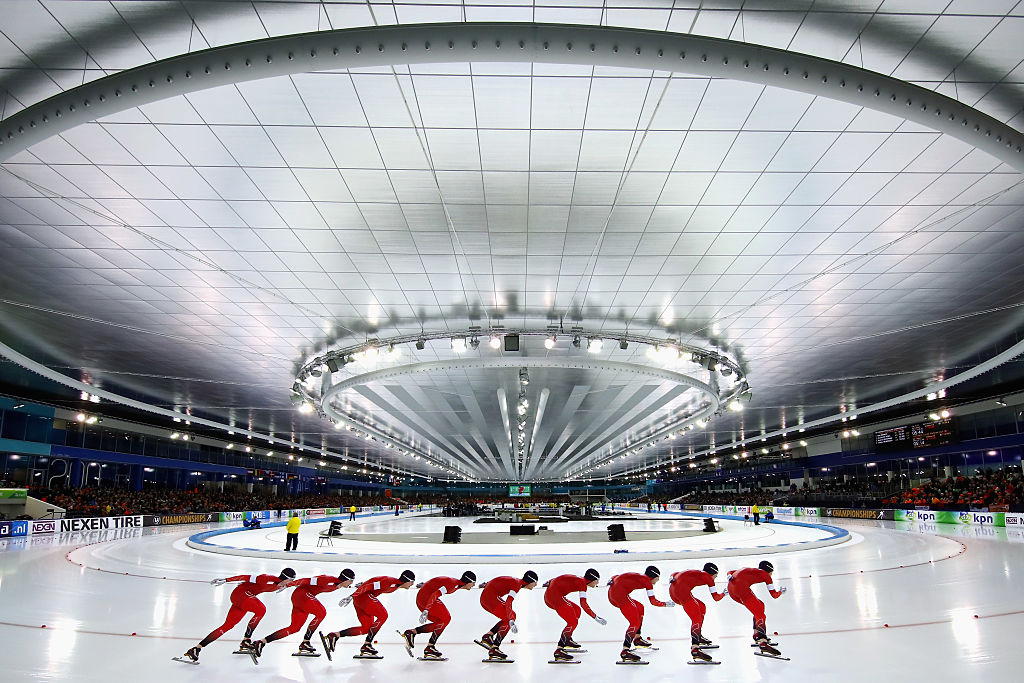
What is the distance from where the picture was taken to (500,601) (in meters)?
7.12

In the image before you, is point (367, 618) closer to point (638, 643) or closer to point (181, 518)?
point (638, 643)

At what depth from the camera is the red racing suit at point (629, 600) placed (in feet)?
22.4

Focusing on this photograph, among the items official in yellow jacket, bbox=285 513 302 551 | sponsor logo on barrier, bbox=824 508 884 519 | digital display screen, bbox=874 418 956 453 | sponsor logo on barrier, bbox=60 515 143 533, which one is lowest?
sponsor logo on barrier, bbox=824 508 884 519

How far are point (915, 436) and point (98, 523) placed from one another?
4844 cm

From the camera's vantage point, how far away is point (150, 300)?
50.6 feet

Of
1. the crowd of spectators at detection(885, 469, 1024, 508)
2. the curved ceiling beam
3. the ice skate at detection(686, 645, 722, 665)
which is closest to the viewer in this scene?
the curved ceiling beam

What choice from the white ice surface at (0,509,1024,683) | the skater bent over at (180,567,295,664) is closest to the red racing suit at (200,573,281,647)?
the skater bent over at (180,567,295,664)

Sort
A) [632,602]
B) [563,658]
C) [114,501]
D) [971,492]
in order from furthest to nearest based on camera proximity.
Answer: [114,501]
[971,492]
[632,602]
[563,658]

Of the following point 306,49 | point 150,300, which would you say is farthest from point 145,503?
point 306,49

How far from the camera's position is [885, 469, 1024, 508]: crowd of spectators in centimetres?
3164

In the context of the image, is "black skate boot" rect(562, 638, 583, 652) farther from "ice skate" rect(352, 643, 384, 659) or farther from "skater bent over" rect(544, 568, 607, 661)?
"ice skate" rect(352, 643, 384, 659)

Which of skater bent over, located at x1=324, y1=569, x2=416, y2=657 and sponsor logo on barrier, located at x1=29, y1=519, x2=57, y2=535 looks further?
sponsor logo on barrier, located at x1=29, y1=519, x2=57, y2=535

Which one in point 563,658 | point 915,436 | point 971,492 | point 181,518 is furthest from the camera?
point 181,518

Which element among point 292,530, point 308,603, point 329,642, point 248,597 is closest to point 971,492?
point 292,530
